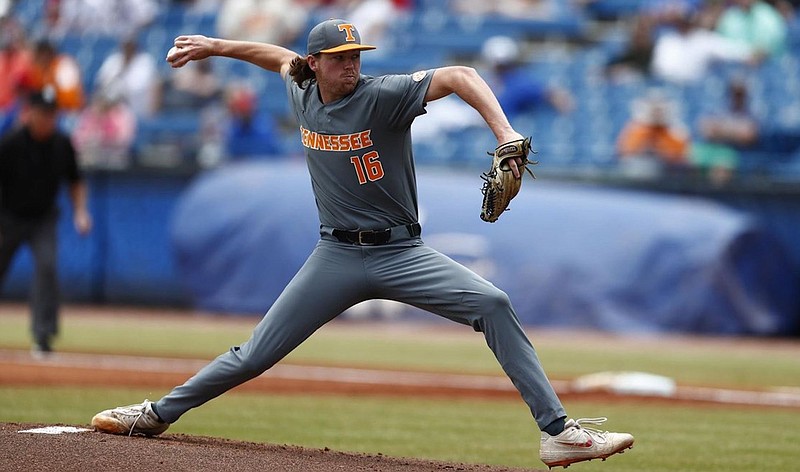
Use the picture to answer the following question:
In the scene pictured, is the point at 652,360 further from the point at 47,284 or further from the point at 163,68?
the point at 163,68

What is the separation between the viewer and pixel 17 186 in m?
11.0

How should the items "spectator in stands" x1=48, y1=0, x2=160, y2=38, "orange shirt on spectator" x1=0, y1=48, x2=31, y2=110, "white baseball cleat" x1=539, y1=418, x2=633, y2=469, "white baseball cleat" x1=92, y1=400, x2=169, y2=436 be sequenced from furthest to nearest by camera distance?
1. "spectator in stands" x1=48, y1=0, x2=160, y2=38
2. "orange shirt on spectator" x1=0, y1=48, x2=31, y2=110
3. "white baseball cleat" x1=92, y1=400, x2=169, y2=436
4. "white baseball cleat" x1=539, y1=418, x2=633, y2=469

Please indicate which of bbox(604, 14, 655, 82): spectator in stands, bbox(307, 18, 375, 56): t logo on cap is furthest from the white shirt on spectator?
bbox(307, 18, 375, 56): t logo on cap

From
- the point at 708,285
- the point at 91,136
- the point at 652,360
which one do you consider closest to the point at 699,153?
the point at 708,285

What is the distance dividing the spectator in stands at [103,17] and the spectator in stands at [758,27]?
9.50 meters

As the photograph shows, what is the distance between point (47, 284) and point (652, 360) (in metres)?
5.62

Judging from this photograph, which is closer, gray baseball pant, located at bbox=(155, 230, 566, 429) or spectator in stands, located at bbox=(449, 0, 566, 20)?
gray baseball pant, located at bbox=(155, 230, 566, 429)

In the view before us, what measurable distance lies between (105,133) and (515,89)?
579 centimetres

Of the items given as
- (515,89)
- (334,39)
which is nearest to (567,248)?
(515,89)

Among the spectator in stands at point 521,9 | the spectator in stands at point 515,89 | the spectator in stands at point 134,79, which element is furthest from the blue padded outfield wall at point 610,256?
the spectator in stands at point 134,79

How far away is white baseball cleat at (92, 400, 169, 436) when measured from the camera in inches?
235

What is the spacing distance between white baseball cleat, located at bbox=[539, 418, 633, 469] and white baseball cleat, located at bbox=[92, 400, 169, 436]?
5.96 ft

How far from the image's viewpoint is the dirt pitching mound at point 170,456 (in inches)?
207

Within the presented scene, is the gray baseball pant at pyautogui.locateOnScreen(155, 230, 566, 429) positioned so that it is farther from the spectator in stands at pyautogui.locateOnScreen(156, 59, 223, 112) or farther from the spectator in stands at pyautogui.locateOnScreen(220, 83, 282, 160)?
the spectator in stands at pyautogui.locateOnScreen(156, 59, 223, 112)
